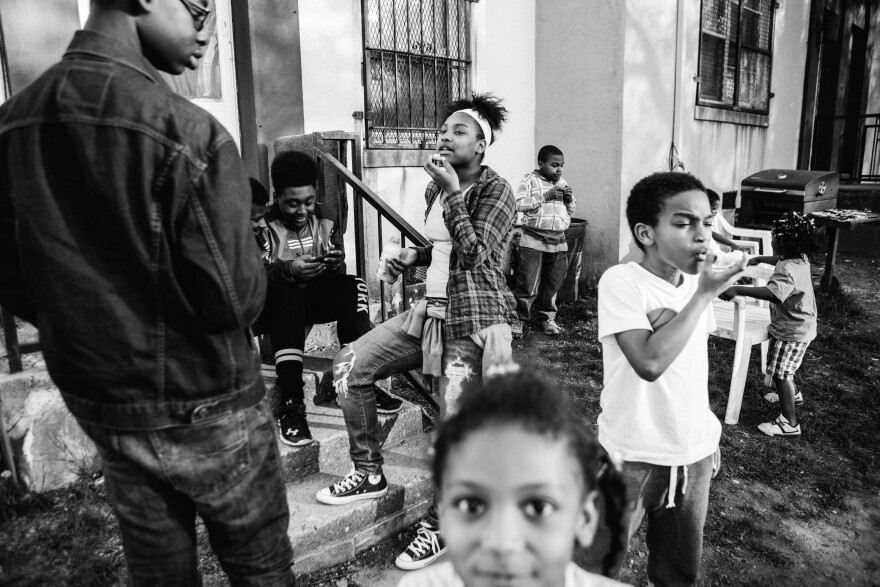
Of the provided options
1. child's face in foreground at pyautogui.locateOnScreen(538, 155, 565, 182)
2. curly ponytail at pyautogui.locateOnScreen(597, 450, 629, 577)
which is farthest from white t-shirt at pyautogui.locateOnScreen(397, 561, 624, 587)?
child's face in foreground at pyautogui.locateOnScreen(538, 155, 565, 182)

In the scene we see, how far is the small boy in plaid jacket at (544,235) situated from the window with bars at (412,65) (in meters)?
1.13

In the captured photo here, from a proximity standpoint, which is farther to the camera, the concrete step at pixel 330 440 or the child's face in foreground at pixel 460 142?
the concrete step at pixel 330 440

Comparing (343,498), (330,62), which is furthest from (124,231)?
(330,62)

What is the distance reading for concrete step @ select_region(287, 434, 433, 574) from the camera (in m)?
2.89

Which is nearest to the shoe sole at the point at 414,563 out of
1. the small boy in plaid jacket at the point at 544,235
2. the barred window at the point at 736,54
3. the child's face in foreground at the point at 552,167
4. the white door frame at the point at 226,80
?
the white door frame at the point at 226,80

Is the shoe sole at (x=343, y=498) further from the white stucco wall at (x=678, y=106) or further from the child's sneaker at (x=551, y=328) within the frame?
the white stucco wall at (x=678, y=106)

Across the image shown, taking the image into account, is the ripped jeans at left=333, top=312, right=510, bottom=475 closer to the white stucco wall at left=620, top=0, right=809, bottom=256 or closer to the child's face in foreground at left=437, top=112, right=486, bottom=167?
the child's face in foreground at left=437, top=112, right=486, bottom=167

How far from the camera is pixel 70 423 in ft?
10.1

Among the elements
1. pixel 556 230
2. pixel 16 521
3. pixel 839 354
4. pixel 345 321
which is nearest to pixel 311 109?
pixel 345 321

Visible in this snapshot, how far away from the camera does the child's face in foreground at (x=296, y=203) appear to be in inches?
137

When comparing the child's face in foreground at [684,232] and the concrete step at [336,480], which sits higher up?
the child's face in foreground at [684,232]

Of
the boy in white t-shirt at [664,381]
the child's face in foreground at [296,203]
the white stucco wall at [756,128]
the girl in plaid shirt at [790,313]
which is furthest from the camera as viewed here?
the white stucco wall at [756,128]

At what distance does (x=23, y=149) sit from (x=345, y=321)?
223 cm

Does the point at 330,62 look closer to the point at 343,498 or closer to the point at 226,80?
the point at 226,80
